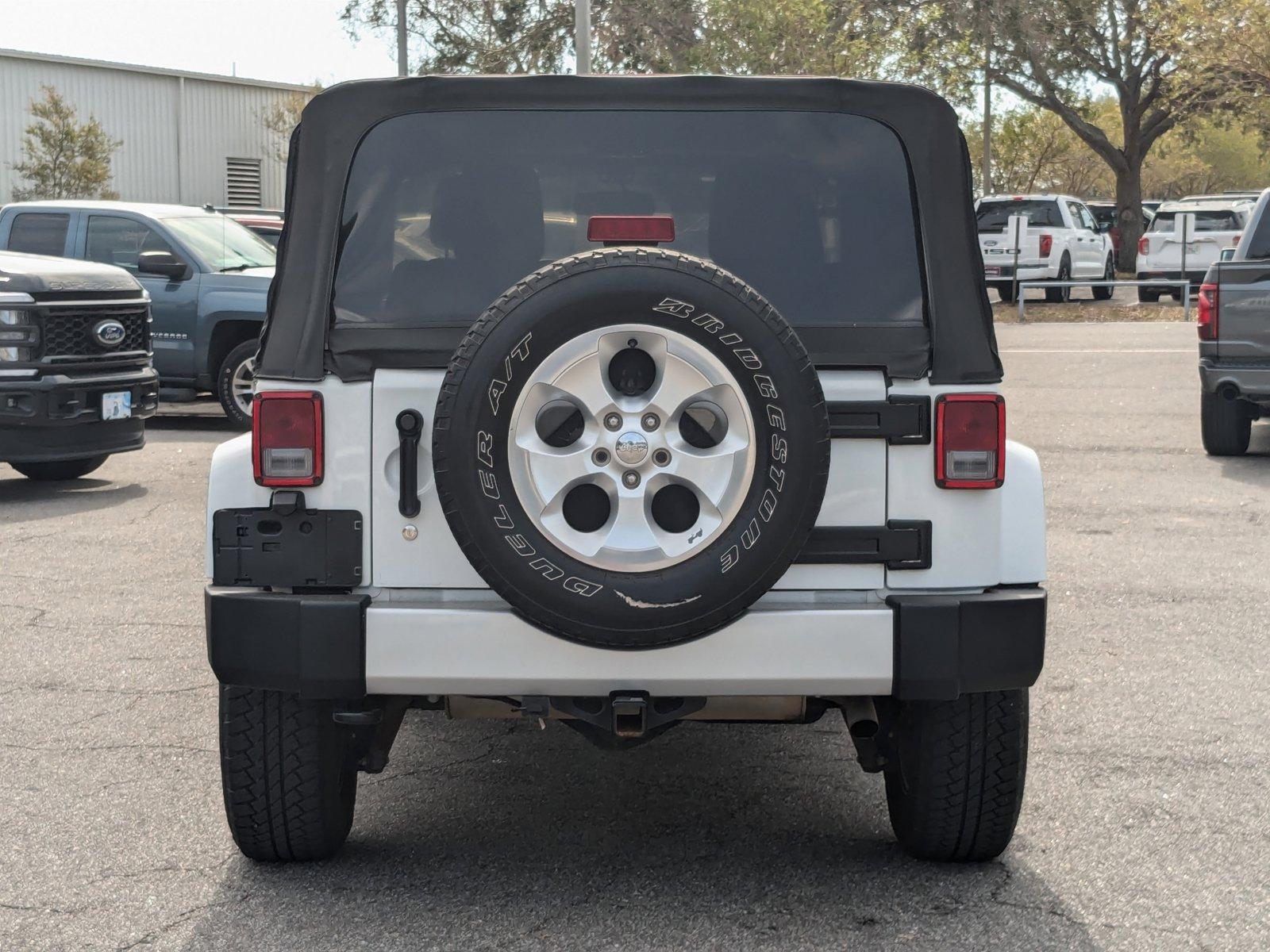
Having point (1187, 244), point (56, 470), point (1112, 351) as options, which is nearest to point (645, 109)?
point (56, 470)

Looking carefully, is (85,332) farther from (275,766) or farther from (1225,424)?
(1225,424)

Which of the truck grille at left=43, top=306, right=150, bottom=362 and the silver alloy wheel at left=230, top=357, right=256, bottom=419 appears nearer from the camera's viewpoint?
the truck grille at left=43, top=306, right=150, bottom=362

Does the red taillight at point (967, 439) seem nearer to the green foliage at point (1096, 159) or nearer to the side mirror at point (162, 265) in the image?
the side mirror at point (162, 265)

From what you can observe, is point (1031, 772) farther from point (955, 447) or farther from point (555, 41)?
point (555, 41)

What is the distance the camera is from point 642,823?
448 cm

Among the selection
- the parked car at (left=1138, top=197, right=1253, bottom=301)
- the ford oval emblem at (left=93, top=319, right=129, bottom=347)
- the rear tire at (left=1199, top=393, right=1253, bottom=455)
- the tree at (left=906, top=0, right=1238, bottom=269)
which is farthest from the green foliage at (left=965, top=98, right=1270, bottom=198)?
the ford oval emblem at (left=93, top=319, right=129, bottom=347)

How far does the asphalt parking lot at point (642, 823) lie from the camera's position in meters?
3.76

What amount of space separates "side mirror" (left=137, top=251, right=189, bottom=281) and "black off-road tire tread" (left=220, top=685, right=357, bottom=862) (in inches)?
371

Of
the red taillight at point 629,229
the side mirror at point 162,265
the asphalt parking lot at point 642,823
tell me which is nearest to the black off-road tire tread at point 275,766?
the asphalt parking lot at point 642,823

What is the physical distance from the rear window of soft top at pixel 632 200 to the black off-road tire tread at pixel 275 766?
3.03 feet

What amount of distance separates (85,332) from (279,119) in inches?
1448

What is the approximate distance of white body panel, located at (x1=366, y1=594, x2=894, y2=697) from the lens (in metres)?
3.60

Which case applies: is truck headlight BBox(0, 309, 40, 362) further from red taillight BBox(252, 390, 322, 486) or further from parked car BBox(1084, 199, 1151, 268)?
parked car BBox(1084, 199, 1151, 268)

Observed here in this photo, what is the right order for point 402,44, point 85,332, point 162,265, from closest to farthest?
point 85,332 → point 162,265 → point 402,44
